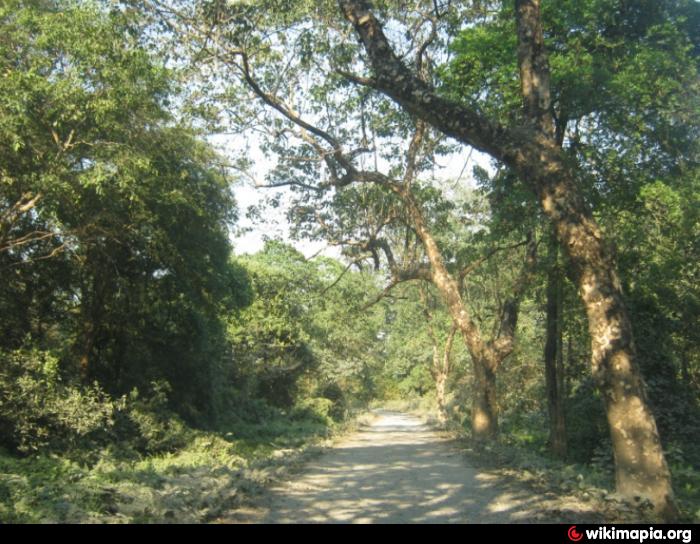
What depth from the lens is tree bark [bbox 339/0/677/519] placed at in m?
6.37

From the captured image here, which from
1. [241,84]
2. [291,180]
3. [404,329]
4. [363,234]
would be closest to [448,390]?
[404,329]

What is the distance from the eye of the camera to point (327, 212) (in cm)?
1839

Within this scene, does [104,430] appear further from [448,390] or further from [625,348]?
[448,390]

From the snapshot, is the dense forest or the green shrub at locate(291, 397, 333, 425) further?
the green shrub at locate(291, 397, 333, 425)

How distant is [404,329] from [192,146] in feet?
96.9

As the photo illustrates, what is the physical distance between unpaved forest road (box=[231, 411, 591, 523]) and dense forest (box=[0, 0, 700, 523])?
0.68 m

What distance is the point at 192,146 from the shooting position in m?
15.1

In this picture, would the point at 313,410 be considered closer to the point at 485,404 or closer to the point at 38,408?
the point at 485,404

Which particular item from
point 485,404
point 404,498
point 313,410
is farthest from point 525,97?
point 313,410

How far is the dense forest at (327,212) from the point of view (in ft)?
23.7

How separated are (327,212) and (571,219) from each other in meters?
12.1

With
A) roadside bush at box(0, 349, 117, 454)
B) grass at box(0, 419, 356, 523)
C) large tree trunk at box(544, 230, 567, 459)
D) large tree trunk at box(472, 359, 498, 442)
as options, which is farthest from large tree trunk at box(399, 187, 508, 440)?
roadside bush at box(0, 349, 117, 454)
